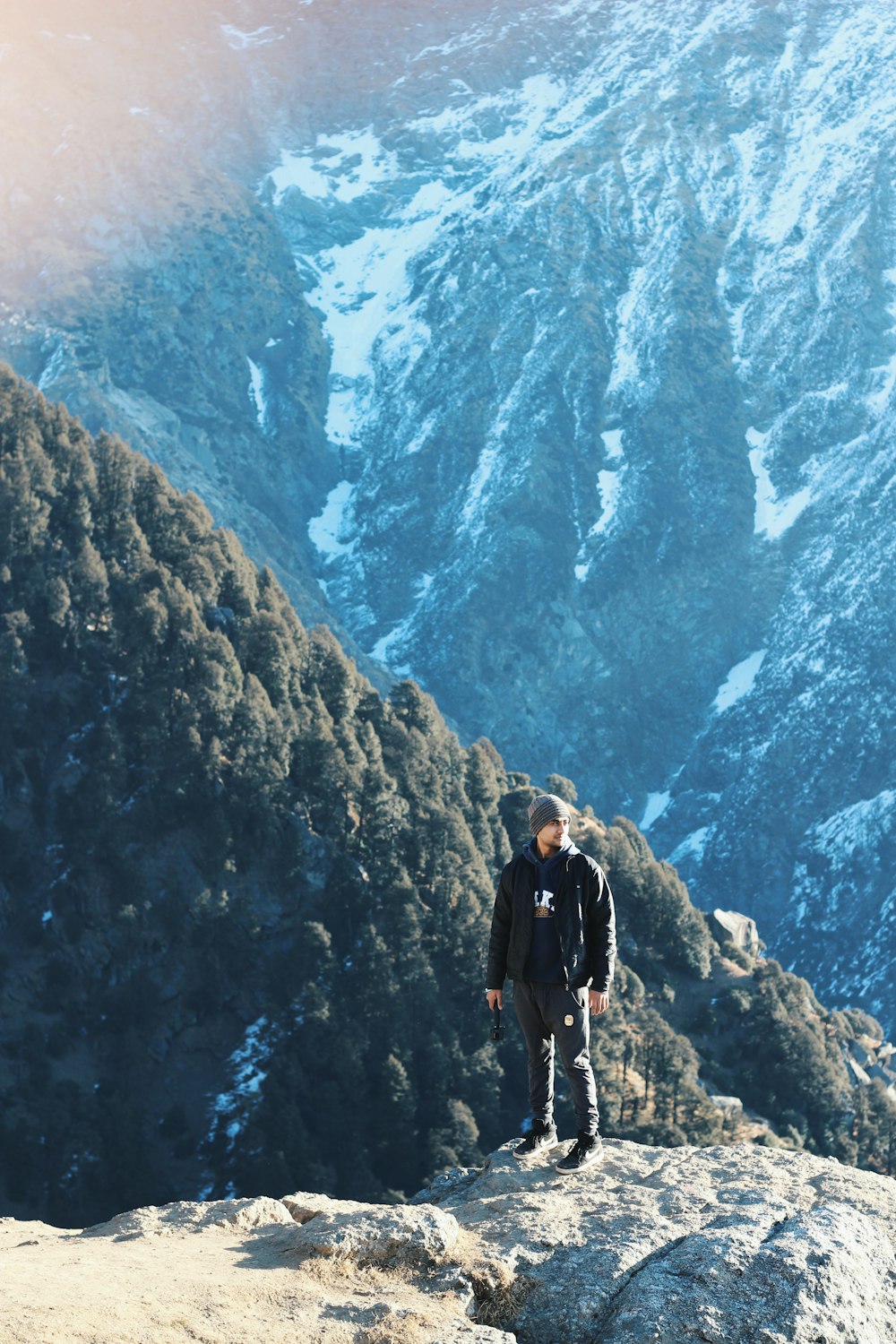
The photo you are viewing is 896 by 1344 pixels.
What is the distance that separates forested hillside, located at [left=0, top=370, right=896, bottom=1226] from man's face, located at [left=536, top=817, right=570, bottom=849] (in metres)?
84.1

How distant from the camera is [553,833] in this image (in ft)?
58.9

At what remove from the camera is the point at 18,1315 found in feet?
47.4

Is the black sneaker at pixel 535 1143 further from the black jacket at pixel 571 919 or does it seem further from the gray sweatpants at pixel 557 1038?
the black jacket at pixel 571 919

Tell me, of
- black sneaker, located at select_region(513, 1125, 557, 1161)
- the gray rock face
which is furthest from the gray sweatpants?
the gray rock face

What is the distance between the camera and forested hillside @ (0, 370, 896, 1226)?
101500 millimetres

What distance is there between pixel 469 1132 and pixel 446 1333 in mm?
87169

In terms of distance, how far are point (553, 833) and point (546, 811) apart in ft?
1.06

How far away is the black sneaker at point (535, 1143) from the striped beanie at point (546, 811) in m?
4.69

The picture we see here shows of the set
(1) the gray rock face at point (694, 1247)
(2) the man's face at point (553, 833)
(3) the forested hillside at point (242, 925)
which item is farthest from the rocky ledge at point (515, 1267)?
(3) the forested hillside at point (242, 925)

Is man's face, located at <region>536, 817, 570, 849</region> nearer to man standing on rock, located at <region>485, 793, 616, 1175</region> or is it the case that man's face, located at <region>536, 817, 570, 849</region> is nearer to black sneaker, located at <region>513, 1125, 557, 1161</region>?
man standing on rock, located at <region>485, 793, 616, 1175</region>

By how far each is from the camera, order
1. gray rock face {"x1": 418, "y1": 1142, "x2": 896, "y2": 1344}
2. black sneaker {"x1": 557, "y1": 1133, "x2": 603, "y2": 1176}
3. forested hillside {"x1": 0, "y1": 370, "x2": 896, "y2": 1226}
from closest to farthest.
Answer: gray rock face {"x1": 418, "y1": 1142, "x2": 896, "y2": 1344}
black sneaker {"x1": 557, "y1": 1133, "x2": 603, "y2": 1176}
forested hillside {"x1": 0, "y1": 370, "x2": 896, "y2": 1226}

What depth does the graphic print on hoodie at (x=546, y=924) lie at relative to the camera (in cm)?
1805

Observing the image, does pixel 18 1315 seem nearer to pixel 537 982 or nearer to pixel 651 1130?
pixel 537 982

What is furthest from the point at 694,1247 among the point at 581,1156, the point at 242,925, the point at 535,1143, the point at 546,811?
the point at 242,925
